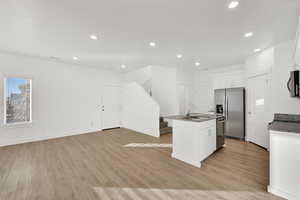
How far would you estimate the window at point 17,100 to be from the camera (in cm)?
407

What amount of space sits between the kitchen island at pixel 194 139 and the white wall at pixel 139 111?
1.87m

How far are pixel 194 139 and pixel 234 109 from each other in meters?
2.82

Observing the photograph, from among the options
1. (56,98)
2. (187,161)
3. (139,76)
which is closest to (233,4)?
(187,161)

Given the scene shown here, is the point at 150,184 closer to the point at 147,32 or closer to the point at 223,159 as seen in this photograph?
the point at 223,159

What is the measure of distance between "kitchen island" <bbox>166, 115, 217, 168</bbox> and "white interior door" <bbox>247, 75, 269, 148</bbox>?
170 centimetres

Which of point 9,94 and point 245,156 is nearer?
point 245,156

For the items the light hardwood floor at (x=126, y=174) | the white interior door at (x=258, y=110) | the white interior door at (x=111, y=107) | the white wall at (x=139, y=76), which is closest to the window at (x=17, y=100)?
the light hardwood floor at (x=126, y=174)

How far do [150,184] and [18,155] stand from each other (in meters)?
3.47

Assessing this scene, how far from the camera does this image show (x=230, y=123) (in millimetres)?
4684

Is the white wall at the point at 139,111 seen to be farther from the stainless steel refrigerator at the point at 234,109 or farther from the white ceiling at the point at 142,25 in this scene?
the stainless steel refrigerator at the point at 234,109

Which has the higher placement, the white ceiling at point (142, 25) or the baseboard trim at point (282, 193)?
the white ceiling at point (142, 25)

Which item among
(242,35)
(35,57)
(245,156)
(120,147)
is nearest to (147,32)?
(242,35)

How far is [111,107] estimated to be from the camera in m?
6.35

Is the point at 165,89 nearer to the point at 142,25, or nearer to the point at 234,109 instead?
the point at 234,109
